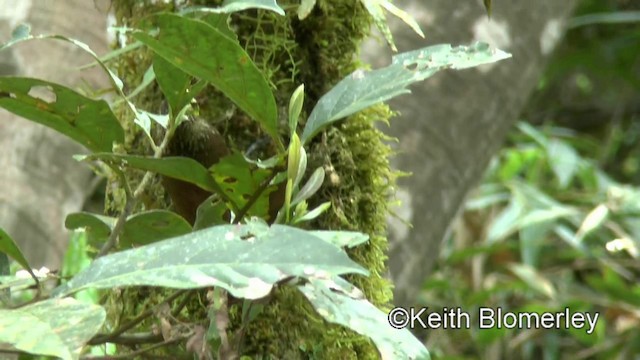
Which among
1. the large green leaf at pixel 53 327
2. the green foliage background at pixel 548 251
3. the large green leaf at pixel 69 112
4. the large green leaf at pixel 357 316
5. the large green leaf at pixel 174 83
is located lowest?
the large green leaf at pixel 53 327

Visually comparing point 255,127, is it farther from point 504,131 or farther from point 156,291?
point 504,131

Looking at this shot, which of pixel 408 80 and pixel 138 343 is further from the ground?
pixel 408 80

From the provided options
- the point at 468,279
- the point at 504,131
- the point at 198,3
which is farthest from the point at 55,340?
the point at 468,279

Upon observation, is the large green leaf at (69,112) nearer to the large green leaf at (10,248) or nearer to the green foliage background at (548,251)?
the large green leaf at (10,248)

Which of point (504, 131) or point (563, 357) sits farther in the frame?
point (563, 357)

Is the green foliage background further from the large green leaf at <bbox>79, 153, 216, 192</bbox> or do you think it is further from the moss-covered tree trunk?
the large green leaf at <bbox>79, 153, 216, 192</bbox>

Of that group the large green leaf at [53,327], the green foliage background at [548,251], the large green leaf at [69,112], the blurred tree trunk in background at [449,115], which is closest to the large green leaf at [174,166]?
the large green leaf at [69,112]
